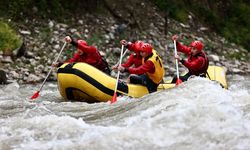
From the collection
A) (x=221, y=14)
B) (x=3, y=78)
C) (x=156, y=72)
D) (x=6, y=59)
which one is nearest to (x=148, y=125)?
(x=156, y=72)

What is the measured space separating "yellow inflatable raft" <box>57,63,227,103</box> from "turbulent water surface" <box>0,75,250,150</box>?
5.56 ft

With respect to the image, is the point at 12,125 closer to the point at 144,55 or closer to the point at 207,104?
the point at 207,104

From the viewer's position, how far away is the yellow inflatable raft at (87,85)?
10156 millimetres

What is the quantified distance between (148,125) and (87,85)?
13.1 ft

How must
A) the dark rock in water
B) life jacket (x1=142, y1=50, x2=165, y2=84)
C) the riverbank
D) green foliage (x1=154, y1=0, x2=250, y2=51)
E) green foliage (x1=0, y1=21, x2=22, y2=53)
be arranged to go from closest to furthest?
life jacket (x1=142, y1=50, x2=165, y2=84) < the dark rock in water < the riverbank < green foliage (x1=0, y1=21, x2=22, y2=53) < green foliage (x1=154, y1=0, x2=250, y2=51)

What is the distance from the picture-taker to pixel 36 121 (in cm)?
698

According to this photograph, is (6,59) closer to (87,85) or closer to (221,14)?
(87,85)

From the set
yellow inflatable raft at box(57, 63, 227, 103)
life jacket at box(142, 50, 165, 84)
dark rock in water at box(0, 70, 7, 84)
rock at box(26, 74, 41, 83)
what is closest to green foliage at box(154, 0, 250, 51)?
rock at box(26, 74, 41, 83)

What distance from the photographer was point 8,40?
48.8 feet

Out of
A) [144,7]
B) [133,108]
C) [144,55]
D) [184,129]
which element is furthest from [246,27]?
[184,129]

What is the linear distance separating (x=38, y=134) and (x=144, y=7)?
552 inches

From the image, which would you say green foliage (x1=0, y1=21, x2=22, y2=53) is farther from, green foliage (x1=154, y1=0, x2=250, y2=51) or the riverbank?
green foliage (x1=154, y1=0, x2=250, y2=51)

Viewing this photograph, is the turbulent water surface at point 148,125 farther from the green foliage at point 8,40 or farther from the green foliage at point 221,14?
the green foliage at point 221,14

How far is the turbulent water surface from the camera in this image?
5.76 m
